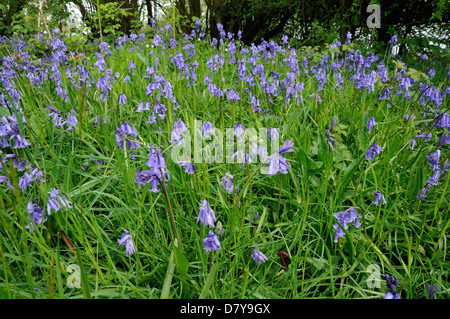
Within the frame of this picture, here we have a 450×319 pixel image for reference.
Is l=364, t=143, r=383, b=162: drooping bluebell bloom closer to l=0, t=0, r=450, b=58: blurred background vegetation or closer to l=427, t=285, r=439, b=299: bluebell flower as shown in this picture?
l=427, t=285, r=439, b=299: bluebell flower

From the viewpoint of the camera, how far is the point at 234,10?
8820mm

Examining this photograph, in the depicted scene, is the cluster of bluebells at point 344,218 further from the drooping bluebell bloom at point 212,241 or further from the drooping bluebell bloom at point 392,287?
the drooping bluebell bloom at point 212,241

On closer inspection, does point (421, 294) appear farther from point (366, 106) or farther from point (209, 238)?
point (366, 106)

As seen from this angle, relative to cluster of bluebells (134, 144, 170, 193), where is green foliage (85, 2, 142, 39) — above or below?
above

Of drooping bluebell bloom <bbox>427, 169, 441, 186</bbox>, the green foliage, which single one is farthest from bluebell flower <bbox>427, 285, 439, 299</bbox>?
the green foliage

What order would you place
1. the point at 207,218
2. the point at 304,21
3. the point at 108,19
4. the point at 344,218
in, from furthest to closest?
1. the point at 108,19
2. the point at 304,21
3. the point at 344,218
4. the point at 207,218

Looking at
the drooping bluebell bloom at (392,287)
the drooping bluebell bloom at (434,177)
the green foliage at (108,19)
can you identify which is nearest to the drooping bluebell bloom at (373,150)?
the drooping bluebell bloom at (434,177)

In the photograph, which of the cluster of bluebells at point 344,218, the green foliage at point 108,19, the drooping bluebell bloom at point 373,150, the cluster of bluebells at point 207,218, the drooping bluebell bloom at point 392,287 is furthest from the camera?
the green foliage at point 108,19

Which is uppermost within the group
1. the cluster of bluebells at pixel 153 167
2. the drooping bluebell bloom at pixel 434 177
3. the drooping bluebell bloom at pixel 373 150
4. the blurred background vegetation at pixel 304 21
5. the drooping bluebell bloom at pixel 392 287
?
the blurred background vegetation at pixel 304 21

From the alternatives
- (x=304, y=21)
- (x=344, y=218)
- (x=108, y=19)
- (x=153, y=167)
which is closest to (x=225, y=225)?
(x=344, y=218)

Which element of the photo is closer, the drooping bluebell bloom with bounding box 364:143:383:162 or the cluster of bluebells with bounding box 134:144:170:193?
the cluster of bluebells with bounding box 134:144:170:193

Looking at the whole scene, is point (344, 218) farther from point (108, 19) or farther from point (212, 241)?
point (108, 19)

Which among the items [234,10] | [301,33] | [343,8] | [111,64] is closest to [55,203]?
[111,64]
